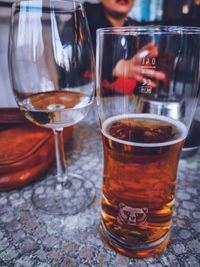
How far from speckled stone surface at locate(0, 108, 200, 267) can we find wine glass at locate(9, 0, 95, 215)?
0.02 m

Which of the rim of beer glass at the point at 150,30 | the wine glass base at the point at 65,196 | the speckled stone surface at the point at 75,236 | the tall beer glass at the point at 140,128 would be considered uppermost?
the rim of beer glass at the point at 150,30

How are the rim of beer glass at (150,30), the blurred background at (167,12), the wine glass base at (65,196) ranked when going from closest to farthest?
the rim of beer glass at (150,30) → the wine glass base at (65,196) → the blurred background at (167,12)

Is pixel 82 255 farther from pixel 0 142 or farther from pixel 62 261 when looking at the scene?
pixel 0 142

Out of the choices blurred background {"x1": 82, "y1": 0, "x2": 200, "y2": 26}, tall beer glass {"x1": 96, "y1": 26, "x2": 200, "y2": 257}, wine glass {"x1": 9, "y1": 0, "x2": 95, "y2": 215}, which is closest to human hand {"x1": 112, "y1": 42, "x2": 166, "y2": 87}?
tall beer glass {"x1": 96, "y1": 26, "x2": 200, "y2": 257}

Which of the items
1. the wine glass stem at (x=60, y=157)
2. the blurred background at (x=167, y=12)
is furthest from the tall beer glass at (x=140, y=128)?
the blurred background at (x=167, y=12)

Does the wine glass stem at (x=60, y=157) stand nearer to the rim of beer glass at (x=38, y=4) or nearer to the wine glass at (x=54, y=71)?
the wine glass at (x=54, y=71)

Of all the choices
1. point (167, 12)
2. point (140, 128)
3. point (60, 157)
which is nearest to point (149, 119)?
point (140, 128)

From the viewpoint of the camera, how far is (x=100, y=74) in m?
0.29

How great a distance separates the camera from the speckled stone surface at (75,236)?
0.90ft

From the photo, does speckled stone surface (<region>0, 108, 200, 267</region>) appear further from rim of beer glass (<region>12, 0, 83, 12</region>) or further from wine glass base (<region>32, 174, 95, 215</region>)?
rim of beer glass (<region>12, 0, 83, 12</region>)

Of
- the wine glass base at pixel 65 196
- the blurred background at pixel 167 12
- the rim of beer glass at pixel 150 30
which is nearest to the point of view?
the rim of beer glass at pixel 150 30

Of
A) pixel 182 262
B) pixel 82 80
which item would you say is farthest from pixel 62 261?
pixel 82 80

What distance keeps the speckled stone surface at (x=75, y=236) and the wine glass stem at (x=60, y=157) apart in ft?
0.09

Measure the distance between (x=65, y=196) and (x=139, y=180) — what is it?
171mm
